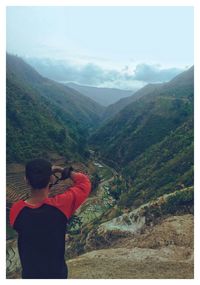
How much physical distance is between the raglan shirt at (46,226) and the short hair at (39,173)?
23cm

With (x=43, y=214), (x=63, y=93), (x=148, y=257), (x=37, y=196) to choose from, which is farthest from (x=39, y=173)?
(x=63, y=93)

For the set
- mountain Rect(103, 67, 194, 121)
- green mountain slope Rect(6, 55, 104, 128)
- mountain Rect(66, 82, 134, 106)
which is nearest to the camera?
mountain Rect(103, 67, 194, 121)

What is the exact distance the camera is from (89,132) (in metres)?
14.9

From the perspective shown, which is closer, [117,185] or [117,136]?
[117,185]

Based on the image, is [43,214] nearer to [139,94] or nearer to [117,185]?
[117,185]

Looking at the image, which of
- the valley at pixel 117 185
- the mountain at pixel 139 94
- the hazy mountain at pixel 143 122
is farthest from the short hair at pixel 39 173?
the mountain at pixel 139 94

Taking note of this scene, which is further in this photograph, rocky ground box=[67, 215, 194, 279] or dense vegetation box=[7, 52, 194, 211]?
dense vegetation box=[7, 52, 194, 211]

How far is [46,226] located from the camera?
494cm

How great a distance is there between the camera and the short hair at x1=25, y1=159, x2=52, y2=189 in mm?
4891

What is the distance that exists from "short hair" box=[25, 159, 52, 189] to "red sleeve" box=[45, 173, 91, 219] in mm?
244

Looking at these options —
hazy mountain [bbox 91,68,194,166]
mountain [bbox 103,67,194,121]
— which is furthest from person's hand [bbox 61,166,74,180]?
mountain [bbox 103,67,194,121]

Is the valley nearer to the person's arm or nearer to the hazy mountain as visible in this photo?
the hazy mountain

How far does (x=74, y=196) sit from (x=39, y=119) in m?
11.9
